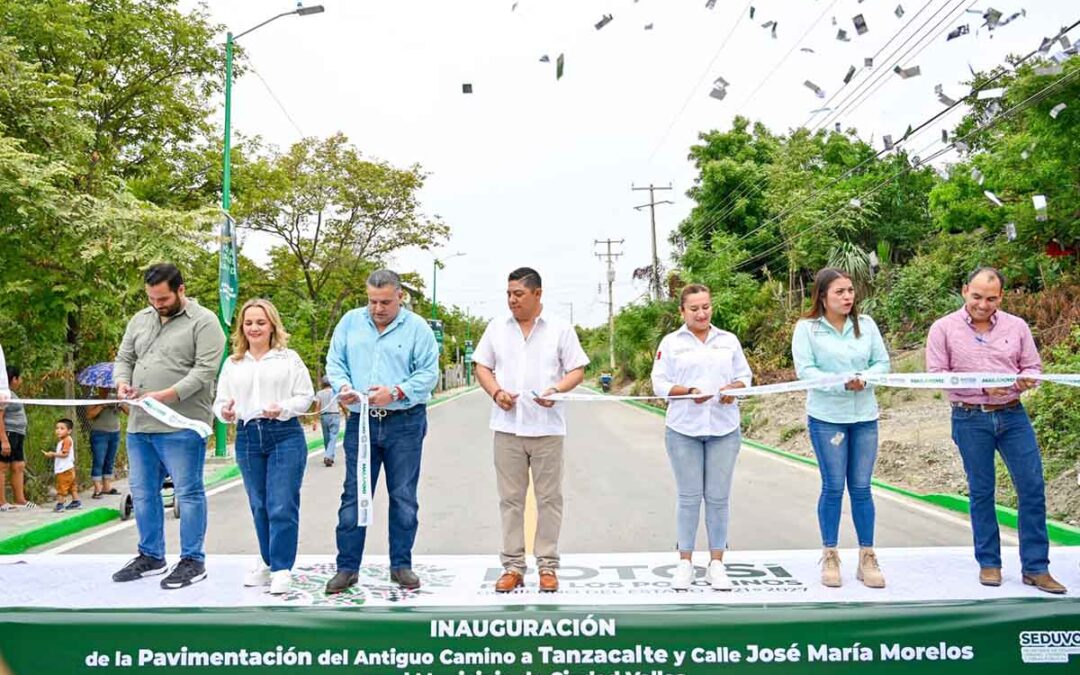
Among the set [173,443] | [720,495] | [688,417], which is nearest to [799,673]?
[720,495]

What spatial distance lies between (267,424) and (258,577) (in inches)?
33.3

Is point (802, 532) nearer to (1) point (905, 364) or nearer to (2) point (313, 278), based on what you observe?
(1) point (905, 364)

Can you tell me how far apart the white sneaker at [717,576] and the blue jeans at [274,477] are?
7.53ft

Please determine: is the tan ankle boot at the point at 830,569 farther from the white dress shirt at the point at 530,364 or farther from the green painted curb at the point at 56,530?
the green painted curb at the point at 56,530

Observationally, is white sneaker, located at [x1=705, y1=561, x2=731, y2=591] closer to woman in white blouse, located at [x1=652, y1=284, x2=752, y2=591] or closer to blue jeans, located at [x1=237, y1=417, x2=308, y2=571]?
woman in white blouse, located at [x1=652, y1=284, x2=752, y2=591]

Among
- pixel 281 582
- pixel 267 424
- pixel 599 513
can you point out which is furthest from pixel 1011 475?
pixel 599 513

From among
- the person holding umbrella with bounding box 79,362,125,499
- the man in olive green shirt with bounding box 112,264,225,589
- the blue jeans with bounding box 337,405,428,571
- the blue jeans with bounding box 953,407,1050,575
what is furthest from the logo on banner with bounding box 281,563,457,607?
the person holding umbrella with bounding box 79,362,125,499

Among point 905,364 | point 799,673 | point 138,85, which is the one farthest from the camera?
point 138,85

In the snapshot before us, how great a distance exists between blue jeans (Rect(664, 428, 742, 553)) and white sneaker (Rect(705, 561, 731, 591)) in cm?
15

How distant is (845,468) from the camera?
4645 millimetres

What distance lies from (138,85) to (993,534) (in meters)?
20.2

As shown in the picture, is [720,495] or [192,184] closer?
[720,495]

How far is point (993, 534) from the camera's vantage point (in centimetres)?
439

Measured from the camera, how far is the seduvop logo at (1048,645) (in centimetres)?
374
